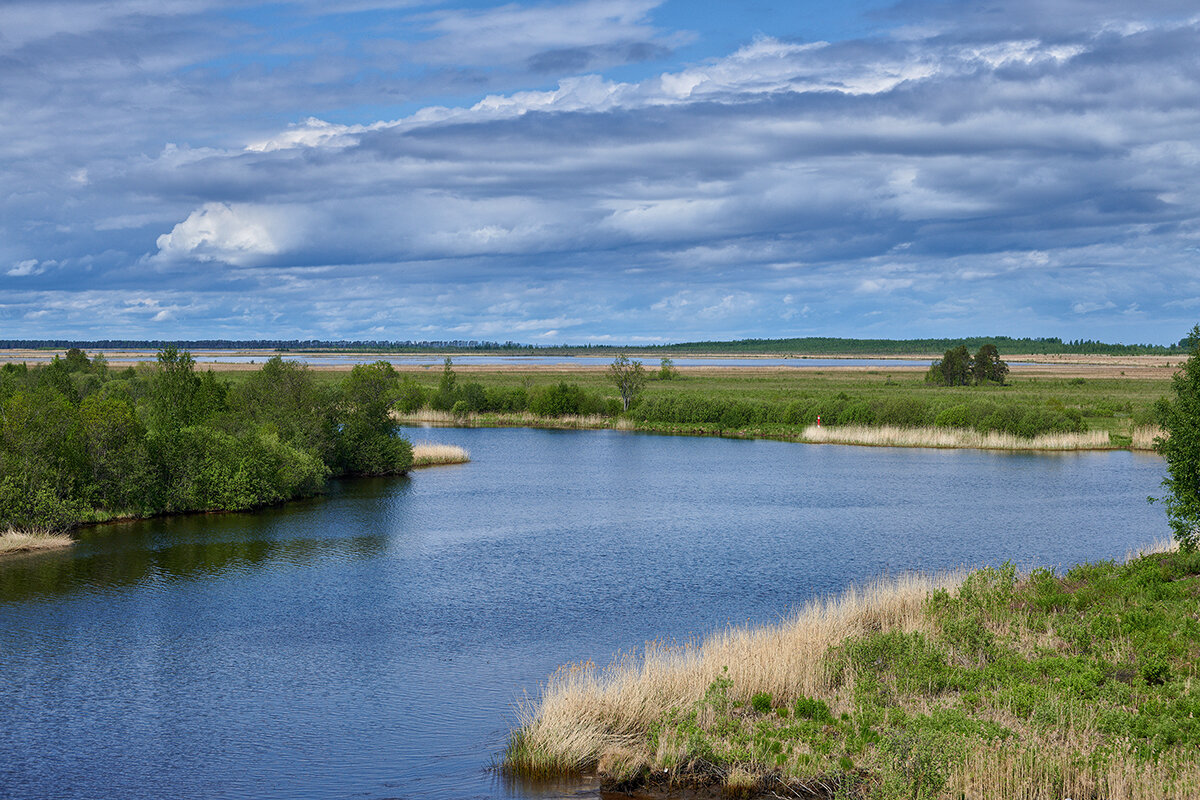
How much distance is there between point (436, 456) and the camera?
224 ft

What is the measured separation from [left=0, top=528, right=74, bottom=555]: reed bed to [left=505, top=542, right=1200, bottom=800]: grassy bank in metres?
25.8

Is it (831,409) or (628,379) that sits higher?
(628,379)

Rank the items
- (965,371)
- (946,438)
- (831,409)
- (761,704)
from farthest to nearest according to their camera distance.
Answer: (965,371)
(831,409)
(946,438)
(761,704)

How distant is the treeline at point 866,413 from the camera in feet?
246

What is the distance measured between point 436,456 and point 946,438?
127 feet

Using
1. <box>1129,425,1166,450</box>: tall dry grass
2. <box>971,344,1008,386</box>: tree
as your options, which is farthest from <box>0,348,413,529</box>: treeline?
<box>971,344,1008,386</box>: tree

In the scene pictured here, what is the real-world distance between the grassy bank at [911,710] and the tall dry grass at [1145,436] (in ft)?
178

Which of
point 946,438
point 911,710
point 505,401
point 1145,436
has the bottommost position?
point 911,710

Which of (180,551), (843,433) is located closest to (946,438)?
(843,433)

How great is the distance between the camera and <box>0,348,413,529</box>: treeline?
39.7 m

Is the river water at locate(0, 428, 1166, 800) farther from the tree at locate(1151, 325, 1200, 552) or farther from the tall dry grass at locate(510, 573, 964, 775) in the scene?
the tree at locate(1151, 325, 1200, 552)

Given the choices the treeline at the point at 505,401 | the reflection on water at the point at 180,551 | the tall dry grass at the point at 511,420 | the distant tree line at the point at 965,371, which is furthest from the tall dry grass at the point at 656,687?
the distant tree line at the point at 965,371

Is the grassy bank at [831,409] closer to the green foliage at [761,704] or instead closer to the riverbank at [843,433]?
the riverbank at [843,433]

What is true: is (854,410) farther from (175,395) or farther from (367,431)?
(175,395)
